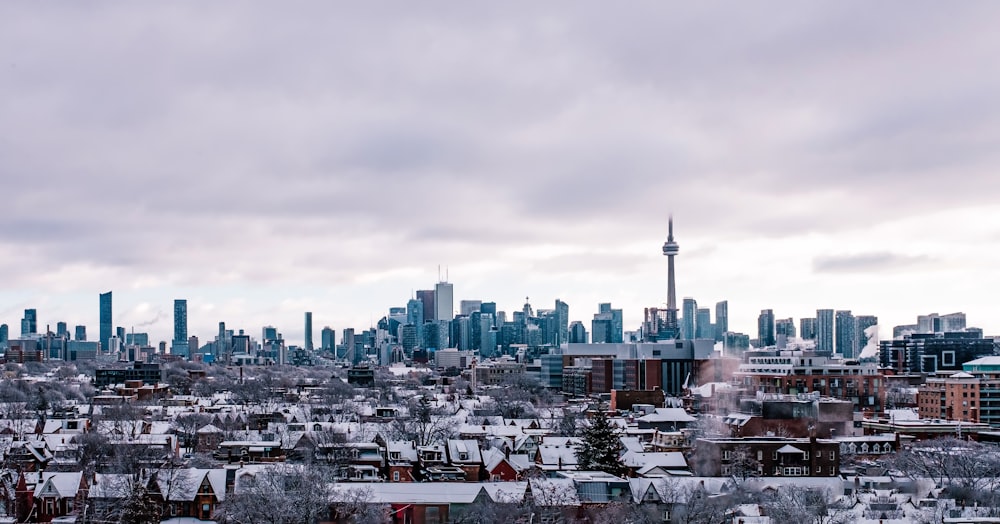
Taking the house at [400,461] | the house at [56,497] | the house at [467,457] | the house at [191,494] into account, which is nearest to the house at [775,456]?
the house at [467,457]

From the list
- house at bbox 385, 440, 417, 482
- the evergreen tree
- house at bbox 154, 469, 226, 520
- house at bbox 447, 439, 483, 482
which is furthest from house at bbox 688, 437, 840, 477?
house at bbox 154, 469, 226, 520

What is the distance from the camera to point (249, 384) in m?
185

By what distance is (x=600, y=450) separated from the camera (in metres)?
68.8

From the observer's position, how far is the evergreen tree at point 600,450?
67750mm

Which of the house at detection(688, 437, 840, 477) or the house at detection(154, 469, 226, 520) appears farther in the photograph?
the house at detection(688, 437, 840, 477)

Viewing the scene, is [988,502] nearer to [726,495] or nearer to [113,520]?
[726,495]

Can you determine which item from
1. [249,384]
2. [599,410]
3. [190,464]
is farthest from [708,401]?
[249,384]

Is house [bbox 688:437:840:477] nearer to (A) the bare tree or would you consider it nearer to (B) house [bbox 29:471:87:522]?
(A) the bare tree

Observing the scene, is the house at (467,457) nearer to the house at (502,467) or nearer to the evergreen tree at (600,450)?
the house at (502,467)

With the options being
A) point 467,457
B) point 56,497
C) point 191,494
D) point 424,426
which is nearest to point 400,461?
point 467,457

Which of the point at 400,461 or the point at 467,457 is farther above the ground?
the point at 467,457

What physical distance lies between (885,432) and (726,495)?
40.3 metres

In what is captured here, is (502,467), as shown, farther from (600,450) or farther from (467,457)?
(600,450)

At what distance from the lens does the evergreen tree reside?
6775 cm
